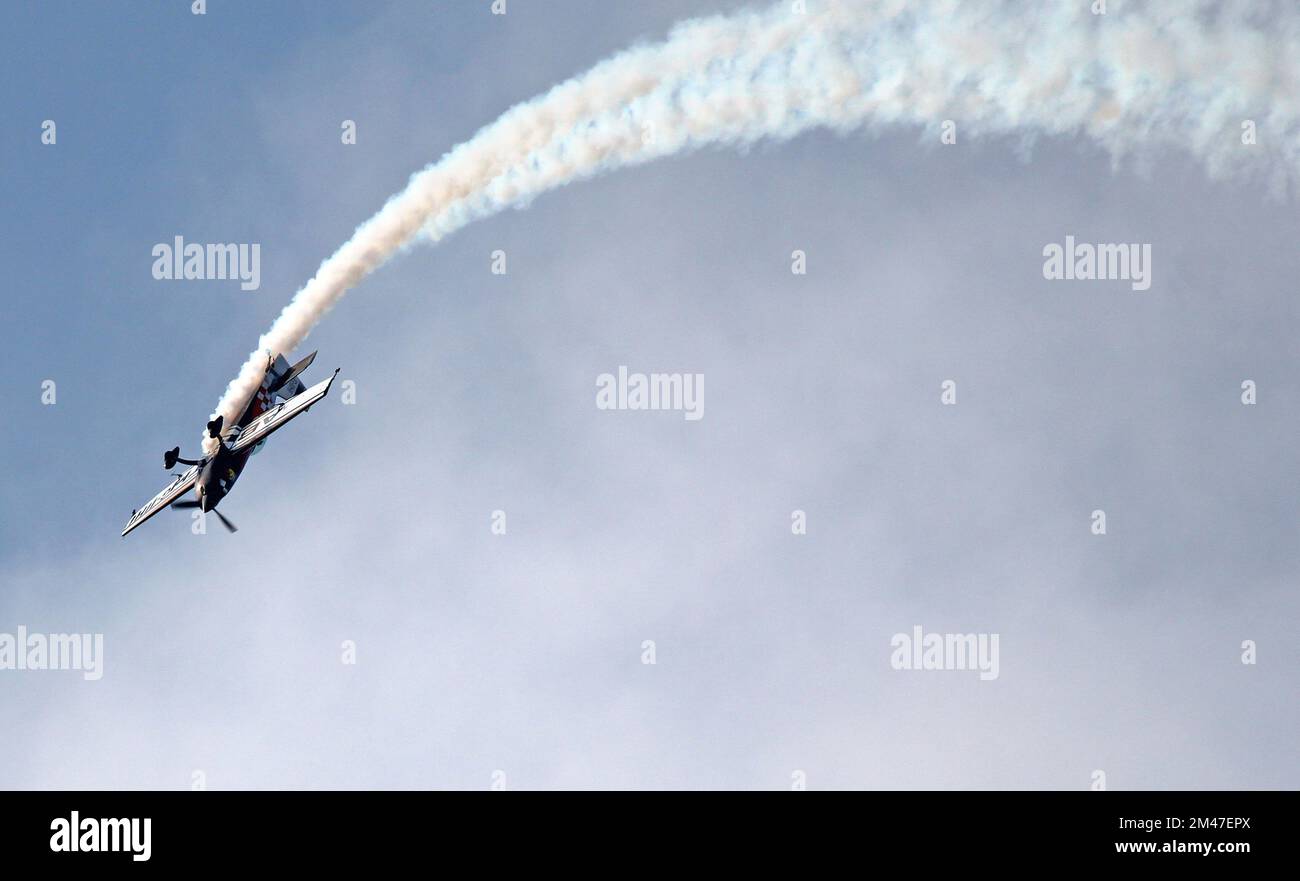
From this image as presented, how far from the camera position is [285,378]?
62969 millimetres

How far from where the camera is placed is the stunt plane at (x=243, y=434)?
61562 millimetres

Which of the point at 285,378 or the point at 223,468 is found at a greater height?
the point at 285,378

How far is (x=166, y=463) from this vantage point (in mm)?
62094

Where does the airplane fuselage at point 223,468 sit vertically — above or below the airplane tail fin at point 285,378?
below

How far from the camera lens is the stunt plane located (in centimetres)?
6156

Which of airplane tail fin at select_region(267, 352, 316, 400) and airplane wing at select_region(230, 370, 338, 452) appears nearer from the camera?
airplane wing at select_region(230, 370, 338, 452)

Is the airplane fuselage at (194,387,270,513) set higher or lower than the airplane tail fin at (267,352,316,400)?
lower

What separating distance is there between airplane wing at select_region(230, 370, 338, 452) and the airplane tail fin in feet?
2.44

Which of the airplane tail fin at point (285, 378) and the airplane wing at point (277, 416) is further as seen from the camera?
the airplane tail fin at point (285, 378)

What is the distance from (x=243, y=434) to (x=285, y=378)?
256 centimetres
